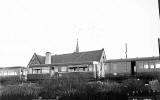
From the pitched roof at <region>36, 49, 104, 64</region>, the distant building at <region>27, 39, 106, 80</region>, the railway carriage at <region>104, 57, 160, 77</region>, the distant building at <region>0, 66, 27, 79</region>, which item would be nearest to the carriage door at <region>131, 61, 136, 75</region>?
the railway carriage at <region>104, 57, 160, 77</region>

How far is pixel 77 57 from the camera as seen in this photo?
4316 cm

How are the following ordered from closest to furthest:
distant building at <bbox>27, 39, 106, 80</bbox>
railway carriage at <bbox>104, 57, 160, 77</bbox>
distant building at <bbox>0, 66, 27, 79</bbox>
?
railway carriage at <bbox>104, 57, 160, 77</bbox>, distant building at <bbox>27, 39, 106, 80</bbox>, distant building at <bbox>0, 66, 27, 79</bbox>

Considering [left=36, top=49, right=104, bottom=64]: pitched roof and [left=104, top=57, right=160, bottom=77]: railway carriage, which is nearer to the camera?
[left=104, top=57, right=160, bottom=77]: railway carriage

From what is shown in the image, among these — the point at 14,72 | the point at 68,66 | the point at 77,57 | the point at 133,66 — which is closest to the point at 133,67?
the point at 133,66

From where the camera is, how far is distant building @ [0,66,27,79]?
4159 cm

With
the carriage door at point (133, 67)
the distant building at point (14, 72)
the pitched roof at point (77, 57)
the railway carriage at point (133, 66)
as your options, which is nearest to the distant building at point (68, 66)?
the pitched roof at point (77, 57)

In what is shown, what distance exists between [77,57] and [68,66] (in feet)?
30.8

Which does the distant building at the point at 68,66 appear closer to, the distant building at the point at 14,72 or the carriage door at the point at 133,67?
the distant building at the point at 14,72

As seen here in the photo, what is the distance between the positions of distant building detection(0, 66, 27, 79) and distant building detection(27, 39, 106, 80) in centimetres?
472

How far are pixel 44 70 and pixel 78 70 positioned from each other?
7.08 metres

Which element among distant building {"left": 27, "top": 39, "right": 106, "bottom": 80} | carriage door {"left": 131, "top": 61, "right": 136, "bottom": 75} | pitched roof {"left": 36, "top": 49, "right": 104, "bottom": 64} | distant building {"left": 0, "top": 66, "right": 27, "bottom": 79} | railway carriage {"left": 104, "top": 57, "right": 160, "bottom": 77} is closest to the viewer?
railway carriage {"left": 104, "top": 57, "right": 160, "bottom": 77}

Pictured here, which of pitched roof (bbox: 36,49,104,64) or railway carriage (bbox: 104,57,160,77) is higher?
pitched roof (bbox: 36,49,104,64)

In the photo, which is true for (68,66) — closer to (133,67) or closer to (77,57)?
(77,57)

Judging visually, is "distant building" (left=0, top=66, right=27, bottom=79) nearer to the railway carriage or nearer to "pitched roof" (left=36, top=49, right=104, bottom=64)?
"pitched roof" (left=36, top=49, right=104, bottom=64)
